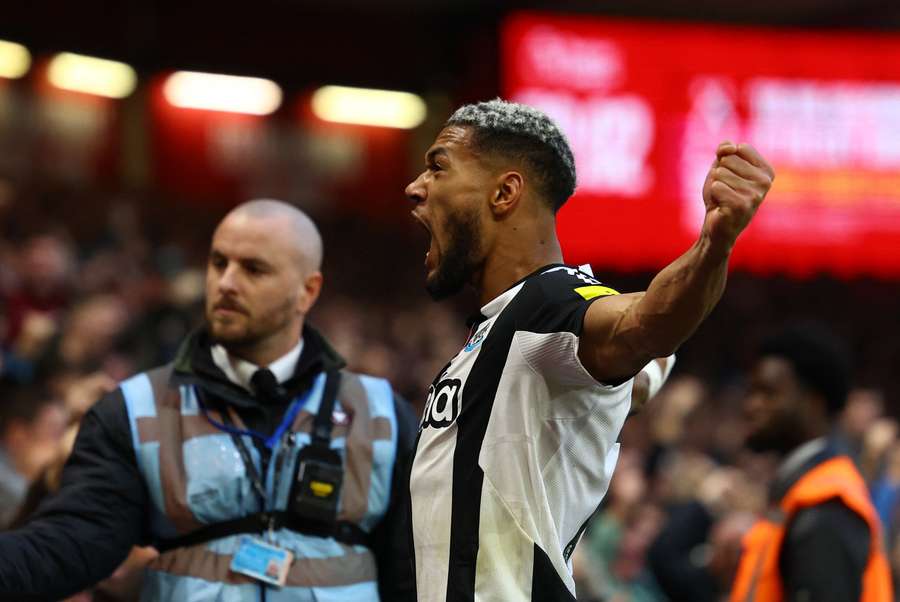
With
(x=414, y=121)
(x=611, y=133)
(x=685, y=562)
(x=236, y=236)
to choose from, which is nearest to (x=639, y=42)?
(x=611, y=133)

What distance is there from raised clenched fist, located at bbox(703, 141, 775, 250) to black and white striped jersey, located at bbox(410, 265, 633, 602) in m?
0.30

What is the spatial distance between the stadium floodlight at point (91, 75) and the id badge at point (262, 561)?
12.6m

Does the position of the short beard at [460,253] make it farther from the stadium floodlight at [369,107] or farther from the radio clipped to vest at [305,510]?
the stadium floodlight at [369,107]

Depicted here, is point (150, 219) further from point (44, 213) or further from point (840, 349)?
point (840, 349)

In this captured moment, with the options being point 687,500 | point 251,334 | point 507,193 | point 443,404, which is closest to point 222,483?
point 251,334

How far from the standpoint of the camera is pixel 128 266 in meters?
9.72

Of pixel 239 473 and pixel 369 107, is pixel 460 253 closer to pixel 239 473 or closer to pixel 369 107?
pixel 239 473

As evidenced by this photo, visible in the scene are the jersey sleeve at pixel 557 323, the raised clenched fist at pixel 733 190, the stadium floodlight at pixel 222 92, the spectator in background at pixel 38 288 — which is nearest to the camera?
the raised clenched fist at pixel 733 190

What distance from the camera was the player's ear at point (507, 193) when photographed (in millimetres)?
2340

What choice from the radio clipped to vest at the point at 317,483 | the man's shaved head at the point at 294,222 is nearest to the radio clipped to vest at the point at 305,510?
the radio clipped to vest at the point at 317,483

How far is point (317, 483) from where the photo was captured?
303 cm

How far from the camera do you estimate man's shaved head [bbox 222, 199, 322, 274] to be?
334 cm

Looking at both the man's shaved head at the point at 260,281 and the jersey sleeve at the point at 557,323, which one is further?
the man's shaved head at the point at 260,281

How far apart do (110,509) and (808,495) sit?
1764 millimetres
